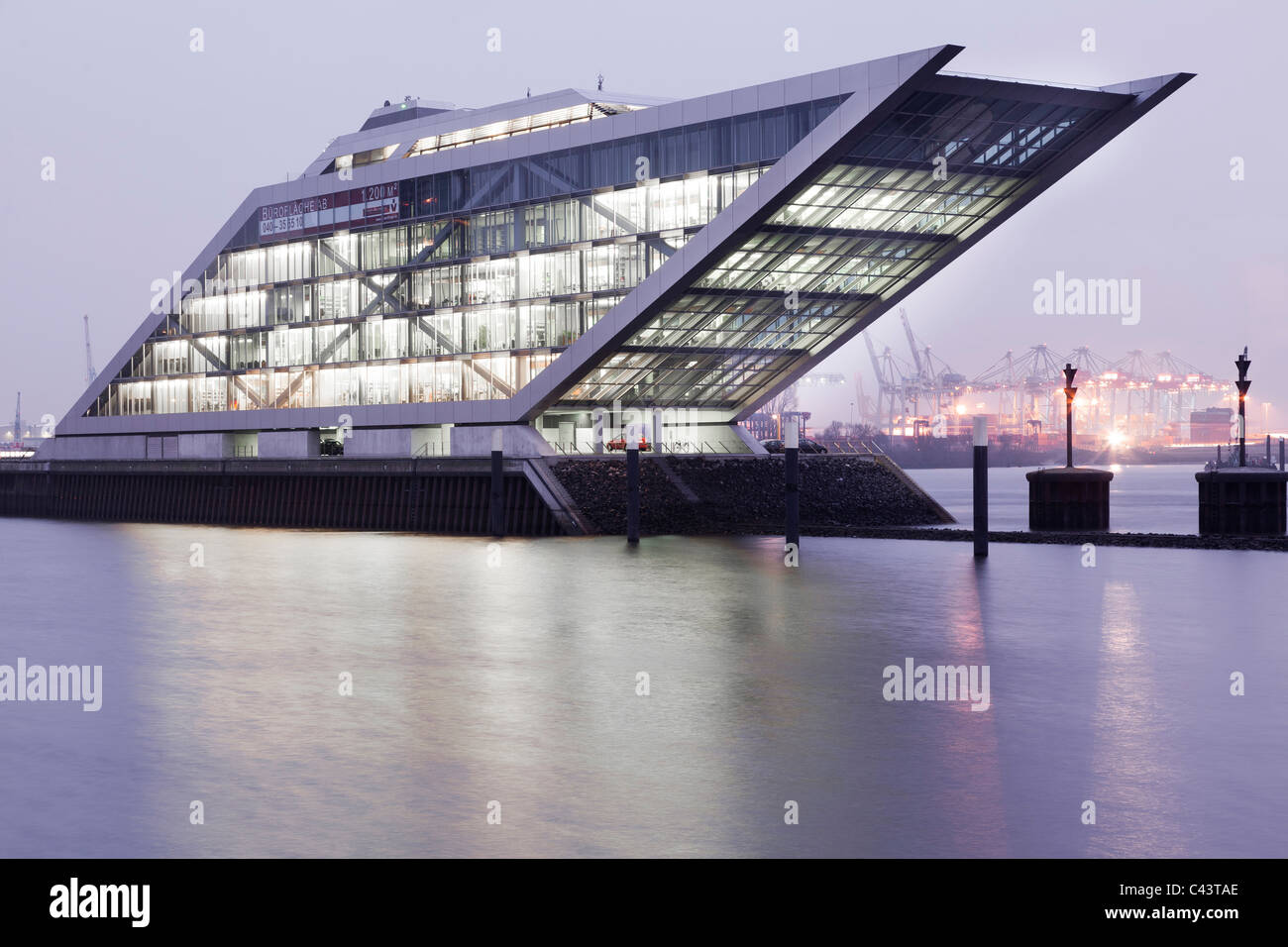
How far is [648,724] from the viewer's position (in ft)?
55.8

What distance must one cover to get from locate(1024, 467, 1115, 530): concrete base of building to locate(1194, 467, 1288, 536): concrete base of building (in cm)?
473

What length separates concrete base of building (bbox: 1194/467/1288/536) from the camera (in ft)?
164

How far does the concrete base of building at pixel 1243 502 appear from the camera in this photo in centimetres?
4994

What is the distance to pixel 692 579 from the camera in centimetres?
3766

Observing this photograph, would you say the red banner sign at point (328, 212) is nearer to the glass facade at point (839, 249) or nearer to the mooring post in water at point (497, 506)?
→ the glass facade at point (839, 249)

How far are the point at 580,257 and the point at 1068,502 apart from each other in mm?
26166

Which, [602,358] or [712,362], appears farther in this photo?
[712,362]

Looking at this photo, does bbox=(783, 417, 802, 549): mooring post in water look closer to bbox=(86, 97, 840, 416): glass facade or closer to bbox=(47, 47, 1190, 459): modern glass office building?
bbox=(47, 47, 1190, 459): modern glass office building

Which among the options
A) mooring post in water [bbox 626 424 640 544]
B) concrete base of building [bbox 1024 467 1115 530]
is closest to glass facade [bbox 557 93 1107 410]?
mooring post in water [bbox 626 424 640 544]

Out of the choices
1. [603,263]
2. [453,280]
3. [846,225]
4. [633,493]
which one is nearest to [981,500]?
[633,493]

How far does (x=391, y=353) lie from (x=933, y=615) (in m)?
54.7

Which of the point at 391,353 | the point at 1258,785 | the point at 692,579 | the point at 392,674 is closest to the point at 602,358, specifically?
the point at 391,353

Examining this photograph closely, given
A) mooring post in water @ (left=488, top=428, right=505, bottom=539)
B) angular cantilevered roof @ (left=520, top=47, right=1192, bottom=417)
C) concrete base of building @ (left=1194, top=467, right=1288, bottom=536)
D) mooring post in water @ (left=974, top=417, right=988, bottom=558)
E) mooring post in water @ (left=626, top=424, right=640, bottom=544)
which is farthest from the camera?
mooring post in water @ (left=488, top=428, right=505, bottom=539)
